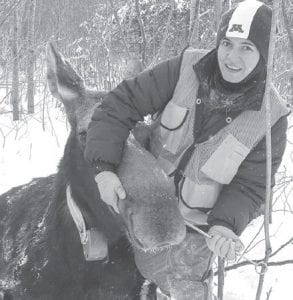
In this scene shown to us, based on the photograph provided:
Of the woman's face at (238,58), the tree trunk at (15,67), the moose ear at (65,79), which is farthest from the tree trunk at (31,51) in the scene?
the woman's face at (238,58)

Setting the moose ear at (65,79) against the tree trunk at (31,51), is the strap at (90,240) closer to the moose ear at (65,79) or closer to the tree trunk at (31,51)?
the moose ear at (65,79)

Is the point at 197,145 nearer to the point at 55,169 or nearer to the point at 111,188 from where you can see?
the point at 111,188

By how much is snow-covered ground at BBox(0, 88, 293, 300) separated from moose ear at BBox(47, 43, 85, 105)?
66.0 inches

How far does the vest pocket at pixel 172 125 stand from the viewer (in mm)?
2379

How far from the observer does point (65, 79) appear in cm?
251

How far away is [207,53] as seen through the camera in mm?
2502

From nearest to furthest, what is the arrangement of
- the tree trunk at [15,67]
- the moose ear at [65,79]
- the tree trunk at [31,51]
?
the moose ear at [65,79]
the tree trunk at [15,67]
the tree trunk at [31,51]

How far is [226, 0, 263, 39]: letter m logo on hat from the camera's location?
2217mm

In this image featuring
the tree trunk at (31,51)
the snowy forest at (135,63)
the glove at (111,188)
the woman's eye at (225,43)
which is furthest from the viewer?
the tree trunk at (31,51)

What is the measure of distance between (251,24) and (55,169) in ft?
16.6

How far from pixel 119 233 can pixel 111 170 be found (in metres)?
0.42

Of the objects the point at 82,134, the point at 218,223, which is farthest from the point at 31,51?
the point at 218,223

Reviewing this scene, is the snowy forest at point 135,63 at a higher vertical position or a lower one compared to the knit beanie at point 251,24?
lower

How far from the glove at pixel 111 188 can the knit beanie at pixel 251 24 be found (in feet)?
3.30
